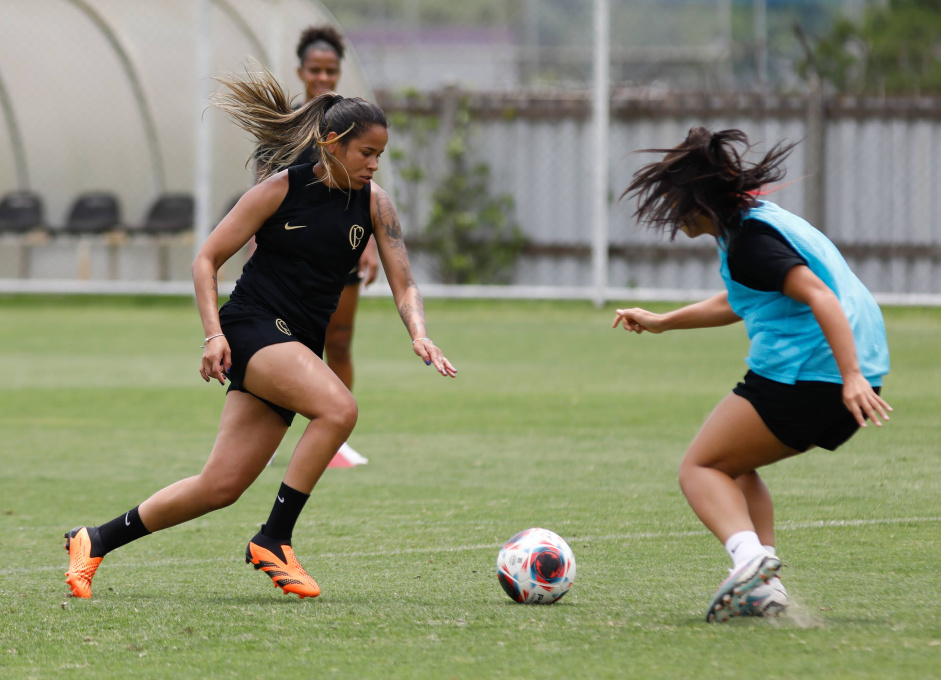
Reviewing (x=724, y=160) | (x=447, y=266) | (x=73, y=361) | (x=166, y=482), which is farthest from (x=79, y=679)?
(x=447, y=266)

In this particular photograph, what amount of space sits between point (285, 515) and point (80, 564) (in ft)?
2.42

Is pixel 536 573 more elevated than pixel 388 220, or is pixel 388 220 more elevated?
pixel 388 220

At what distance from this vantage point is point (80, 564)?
4.69 meters

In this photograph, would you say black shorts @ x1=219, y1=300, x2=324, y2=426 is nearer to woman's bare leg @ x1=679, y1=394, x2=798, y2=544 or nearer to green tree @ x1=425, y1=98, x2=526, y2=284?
woman's bare leg @ x1=679, y1=394, x2=798, y2=544

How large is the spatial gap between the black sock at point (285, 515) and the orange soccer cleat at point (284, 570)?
0.13 ft

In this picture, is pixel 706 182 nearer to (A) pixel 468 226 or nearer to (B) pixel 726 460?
(B) pixel 726 460

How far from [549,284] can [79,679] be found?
14.0 m

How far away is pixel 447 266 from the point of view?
17453 mm

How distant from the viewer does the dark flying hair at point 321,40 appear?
7574 millimetres

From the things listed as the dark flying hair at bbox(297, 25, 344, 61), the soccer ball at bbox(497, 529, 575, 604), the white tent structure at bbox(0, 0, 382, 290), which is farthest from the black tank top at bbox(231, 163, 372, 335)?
the white tent structure at bbox(0, 0, 382, 290)

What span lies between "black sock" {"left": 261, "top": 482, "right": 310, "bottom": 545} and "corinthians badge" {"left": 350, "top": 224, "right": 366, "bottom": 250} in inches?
34.0

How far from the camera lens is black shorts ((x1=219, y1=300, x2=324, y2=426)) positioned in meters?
4.60

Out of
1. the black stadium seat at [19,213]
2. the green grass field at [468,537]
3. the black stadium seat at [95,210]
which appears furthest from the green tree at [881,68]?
the black stadium seat at [19,213]

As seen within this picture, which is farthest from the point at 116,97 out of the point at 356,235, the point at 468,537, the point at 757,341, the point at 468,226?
the point at 757,341
